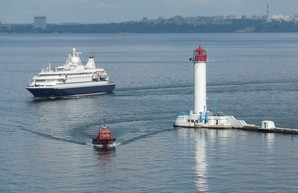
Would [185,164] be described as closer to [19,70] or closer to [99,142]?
[99,142]

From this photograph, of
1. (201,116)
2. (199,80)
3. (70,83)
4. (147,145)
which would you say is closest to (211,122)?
(201,116)

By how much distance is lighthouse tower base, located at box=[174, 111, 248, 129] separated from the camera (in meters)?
47.8

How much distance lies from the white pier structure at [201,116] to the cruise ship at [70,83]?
23.3 meters

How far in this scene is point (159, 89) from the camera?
73.0m

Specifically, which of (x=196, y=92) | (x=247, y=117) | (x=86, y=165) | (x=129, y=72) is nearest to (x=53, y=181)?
(x=86, y=165)

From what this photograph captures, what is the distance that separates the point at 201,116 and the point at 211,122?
0.64 m

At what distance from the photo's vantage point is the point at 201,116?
48.3m

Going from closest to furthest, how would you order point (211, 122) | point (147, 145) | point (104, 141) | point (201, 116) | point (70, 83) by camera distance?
1. point (104, 141)
2. point (147, 145)
3. point (211, 122)
4. point (201, 116)
5. point (70, 83)

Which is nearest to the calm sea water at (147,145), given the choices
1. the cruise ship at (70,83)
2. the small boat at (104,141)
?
the small boat at (104,141)

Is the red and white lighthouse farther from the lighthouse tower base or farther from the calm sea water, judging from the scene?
the calm sea water

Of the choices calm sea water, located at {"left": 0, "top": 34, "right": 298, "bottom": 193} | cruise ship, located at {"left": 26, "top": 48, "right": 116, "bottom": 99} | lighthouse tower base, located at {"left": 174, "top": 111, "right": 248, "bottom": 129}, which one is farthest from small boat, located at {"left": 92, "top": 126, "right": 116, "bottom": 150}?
cruise ship, located at {"left": 26, "top": 48, "right": 116, "bottom": 99}

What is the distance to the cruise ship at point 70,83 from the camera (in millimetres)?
70500

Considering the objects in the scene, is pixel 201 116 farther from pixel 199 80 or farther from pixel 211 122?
pixel 199 80

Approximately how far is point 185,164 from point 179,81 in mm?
43402
